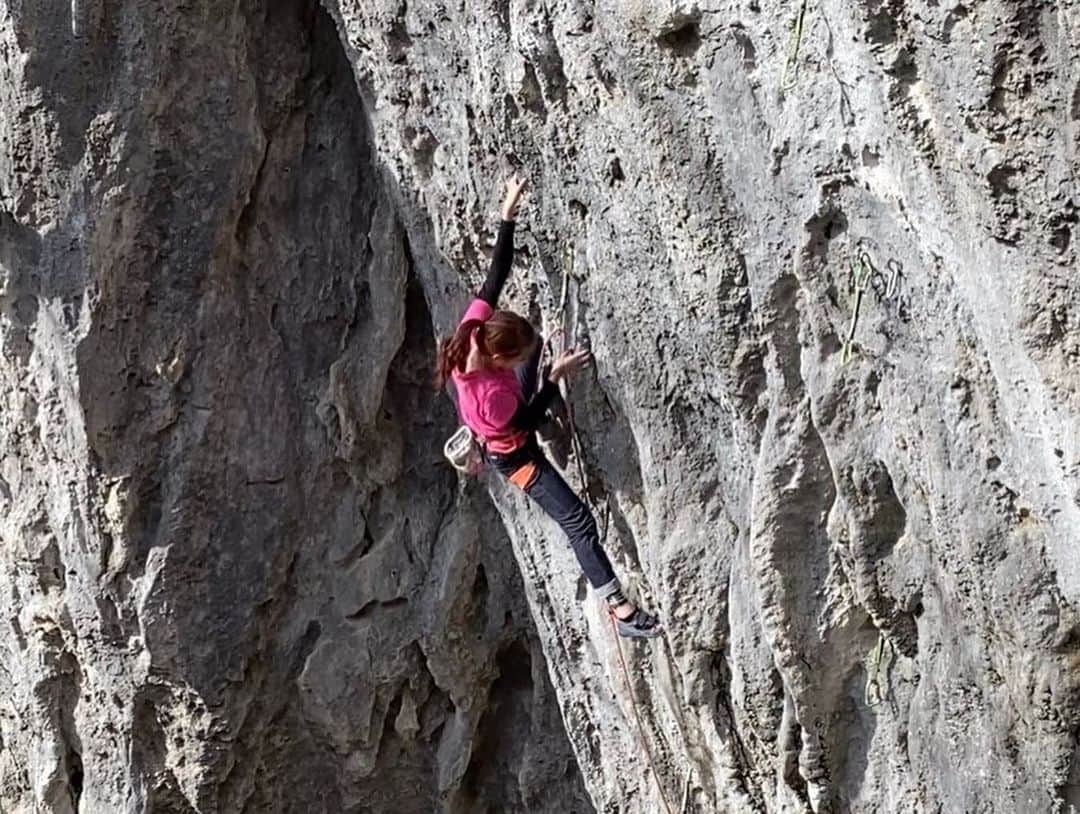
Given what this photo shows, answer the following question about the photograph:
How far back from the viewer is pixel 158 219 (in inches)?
226

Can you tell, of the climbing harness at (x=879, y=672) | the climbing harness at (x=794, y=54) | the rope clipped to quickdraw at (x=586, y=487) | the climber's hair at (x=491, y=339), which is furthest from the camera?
the rope clipped to quickdraw at (x=586, y=487)

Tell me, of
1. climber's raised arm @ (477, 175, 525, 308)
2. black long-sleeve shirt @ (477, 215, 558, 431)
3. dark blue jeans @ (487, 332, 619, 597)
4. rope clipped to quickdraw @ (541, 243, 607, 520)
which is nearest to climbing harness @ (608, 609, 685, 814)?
dark blue jeans @ (487, 332, 619, 597)

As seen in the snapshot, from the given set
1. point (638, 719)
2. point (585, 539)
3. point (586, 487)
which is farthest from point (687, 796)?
point (586, 487)

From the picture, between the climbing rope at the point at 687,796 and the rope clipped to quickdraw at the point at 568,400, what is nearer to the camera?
the rope clipped to quickdraw at the point at 568,400

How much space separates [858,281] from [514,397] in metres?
1.35

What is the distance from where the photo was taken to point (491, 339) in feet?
Result: 14.1

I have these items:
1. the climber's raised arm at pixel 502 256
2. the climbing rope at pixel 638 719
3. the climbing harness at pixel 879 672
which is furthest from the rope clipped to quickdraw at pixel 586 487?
the climbing harness at pixel 879 672

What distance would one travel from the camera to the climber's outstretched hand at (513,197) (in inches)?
178

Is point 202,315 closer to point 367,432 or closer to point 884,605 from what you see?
point 367,432

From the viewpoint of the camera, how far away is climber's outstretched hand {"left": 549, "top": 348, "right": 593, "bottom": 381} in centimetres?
466

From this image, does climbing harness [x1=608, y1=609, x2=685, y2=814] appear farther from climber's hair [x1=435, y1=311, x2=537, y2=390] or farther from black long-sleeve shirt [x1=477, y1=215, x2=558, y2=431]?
climber's hair [x1=435, y1=311, x2=537, y2=390]

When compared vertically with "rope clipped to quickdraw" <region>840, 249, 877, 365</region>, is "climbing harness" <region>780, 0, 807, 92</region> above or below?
above

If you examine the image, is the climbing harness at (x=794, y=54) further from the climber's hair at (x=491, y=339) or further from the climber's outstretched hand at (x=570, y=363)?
the climber's outstretched hand at (x=570, y=363)

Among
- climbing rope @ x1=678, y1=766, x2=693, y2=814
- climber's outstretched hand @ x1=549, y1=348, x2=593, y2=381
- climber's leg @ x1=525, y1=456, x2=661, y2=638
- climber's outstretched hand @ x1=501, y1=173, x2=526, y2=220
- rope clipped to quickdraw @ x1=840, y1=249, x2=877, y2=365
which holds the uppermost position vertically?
climber's outstretched hand @ x1=501, y1=173, x2=526, y2=220
